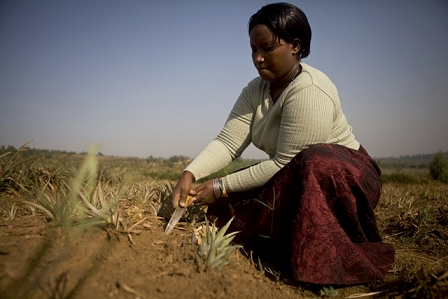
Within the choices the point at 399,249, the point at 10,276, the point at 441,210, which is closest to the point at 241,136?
the point at 399,249

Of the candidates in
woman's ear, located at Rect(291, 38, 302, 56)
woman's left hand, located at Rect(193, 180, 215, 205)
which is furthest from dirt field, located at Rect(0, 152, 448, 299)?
woman's ear, located at Rect(291, 38, 302, 56)

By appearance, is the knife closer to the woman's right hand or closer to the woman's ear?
the woman's right hand

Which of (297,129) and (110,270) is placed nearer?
(110,270)

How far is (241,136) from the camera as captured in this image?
99.1 inches

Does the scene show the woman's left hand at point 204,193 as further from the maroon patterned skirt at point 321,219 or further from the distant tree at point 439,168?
the distant tree at point 439,168

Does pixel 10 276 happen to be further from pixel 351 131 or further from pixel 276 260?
pixel 351 131

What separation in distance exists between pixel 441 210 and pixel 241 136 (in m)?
2.23

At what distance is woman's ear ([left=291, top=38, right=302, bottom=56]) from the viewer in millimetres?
2139

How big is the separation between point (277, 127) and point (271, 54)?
0.53 m

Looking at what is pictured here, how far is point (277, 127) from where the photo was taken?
2.22 metres

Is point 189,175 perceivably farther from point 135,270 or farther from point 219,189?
point 135,270

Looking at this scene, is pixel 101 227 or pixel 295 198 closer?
pixel 101 227

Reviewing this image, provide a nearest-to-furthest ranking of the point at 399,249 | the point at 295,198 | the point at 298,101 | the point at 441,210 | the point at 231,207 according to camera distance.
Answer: the point at 295,198
the point at 298,101
the point at 231,207
the point at 399,249
the point at 441,210

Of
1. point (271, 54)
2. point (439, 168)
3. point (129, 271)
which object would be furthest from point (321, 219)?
point (439, 168)
